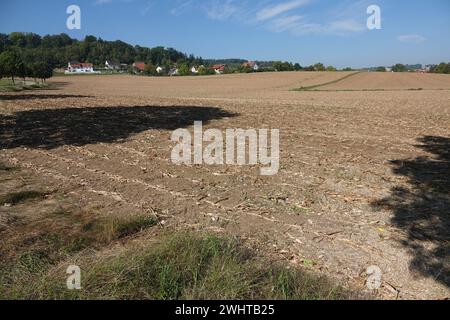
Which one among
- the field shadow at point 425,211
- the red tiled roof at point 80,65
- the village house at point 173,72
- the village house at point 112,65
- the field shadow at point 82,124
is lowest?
the field shadow at point 425,211

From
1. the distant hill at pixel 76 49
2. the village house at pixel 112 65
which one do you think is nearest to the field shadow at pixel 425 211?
the distant hill at pixel 76 49

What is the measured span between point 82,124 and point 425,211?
13.3 metres

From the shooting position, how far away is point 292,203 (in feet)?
22.6

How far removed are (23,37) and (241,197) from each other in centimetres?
10273

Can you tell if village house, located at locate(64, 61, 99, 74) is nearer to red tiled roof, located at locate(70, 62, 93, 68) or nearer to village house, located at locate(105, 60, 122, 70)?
red tiled roof, located at locate(70, 62, 93, 68)

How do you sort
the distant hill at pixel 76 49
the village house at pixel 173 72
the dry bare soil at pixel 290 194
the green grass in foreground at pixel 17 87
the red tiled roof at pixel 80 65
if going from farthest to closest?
the village house at pixel 173 72, the red tiled roof at pixel 80 65, the distant hill at pixel 76 49, the green grass in foreground at pixel 17 87, the dry bare soil at pixel 290 194

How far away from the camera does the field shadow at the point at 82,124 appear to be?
12.3 meters

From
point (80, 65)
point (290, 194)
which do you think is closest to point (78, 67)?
point (80, 65)

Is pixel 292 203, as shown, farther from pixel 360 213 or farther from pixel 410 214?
pixel 410 214

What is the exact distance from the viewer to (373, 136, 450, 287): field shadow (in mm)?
4887

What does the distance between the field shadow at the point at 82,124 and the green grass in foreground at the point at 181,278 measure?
332 inches

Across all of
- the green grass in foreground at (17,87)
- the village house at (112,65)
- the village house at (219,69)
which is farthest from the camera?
the village house at (112,65)

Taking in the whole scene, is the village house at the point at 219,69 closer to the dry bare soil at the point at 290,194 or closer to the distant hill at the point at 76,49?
the distant hill at the point at 76,49
